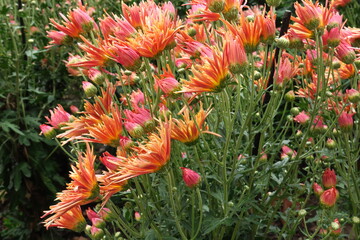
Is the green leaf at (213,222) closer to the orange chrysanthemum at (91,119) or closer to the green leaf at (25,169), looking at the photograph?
the orange chrysanthemum at (91,119)

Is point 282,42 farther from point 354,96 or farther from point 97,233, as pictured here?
point 97,233

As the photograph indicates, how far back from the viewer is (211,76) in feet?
3.95

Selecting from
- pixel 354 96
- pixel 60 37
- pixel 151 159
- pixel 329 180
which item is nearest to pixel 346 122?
pixel 354 96

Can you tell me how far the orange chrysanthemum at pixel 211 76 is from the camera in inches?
47.2

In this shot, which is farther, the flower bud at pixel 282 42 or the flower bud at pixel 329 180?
the flower bud at pixel 329 180

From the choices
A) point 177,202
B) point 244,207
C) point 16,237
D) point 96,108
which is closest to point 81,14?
point 96,108

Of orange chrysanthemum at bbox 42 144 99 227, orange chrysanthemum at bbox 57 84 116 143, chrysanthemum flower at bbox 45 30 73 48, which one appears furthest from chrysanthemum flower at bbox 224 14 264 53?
chrysanthemum flower at bbox 45 30 73 48

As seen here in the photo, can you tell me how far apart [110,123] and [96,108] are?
0.18m

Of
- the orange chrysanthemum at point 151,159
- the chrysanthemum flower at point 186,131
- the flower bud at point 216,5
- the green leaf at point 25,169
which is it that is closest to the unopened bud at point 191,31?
the flower bud at point 216,5

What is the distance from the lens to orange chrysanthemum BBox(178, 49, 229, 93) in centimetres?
120

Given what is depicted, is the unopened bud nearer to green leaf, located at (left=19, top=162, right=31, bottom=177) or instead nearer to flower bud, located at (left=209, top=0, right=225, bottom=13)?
flower bud, located at (left=209, top=0, right=225, bottom=13)

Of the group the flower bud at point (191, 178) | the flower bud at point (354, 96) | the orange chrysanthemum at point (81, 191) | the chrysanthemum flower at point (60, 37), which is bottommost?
the flower bud at point (354, 96)

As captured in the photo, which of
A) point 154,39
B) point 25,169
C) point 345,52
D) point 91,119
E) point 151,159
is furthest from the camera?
point 25,169

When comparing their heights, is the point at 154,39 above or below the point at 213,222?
above
